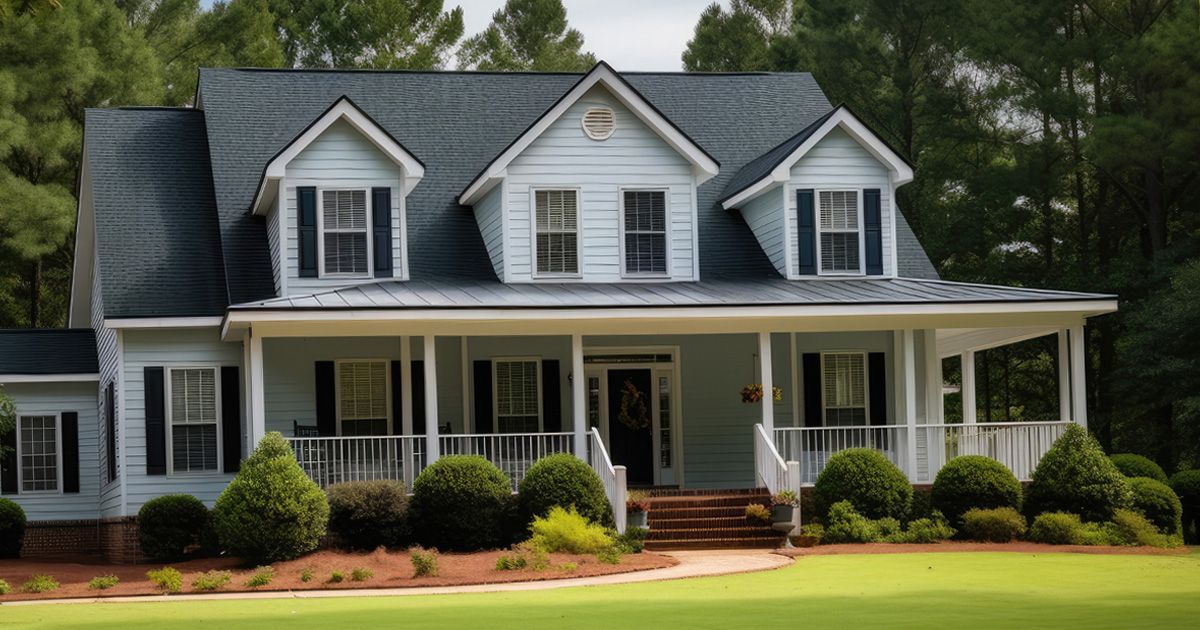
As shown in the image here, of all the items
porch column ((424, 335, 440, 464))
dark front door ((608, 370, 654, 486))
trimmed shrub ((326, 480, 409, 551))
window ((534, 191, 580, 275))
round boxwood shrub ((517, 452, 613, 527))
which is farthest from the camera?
dark front door ((608, 370, 654, 486))

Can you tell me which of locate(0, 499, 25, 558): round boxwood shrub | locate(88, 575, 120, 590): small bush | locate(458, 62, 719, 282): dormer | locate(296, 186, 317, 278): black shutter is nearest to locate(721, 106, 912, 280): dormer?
locate(458, 62, 719, 282): dormer

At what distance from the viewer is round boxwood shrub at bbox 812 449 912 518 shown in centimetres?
2388

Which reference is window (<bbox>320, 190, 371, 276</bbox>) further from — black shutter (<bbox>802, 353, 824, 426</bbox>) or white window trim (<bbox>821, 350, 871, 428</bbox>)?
white window trim (<bbox>821, 350, 871, 428</bbox>)

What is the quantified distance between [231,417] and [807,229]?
10.2 m

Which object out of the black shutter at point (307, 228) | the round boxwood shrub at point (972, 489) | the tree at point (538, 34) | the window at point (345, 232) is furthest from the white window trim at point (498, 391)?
the tree at point (538, 34)

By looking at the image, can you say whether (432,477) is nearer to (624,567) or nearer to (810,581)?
(624,567)

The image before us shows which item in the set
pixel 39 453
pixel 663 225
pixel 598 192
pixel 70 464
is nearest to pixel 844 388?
Result: pixel 663 225

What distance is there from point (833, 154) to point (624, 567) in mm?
10202

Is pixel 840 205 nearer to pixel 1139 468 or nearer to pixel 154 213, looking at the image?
pixel 1139 468

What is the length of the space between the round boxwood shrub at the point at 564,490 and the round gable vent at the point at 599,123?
21.2 feet

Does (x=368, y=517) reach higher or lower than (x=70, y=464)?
lower

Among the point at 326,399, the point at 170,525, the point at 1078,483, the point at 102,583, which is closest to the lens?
the point at 102,583

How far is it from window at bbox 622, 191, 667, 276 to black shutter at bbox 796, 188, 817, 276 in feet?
7.80

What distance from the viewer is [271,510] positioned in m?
21.3
